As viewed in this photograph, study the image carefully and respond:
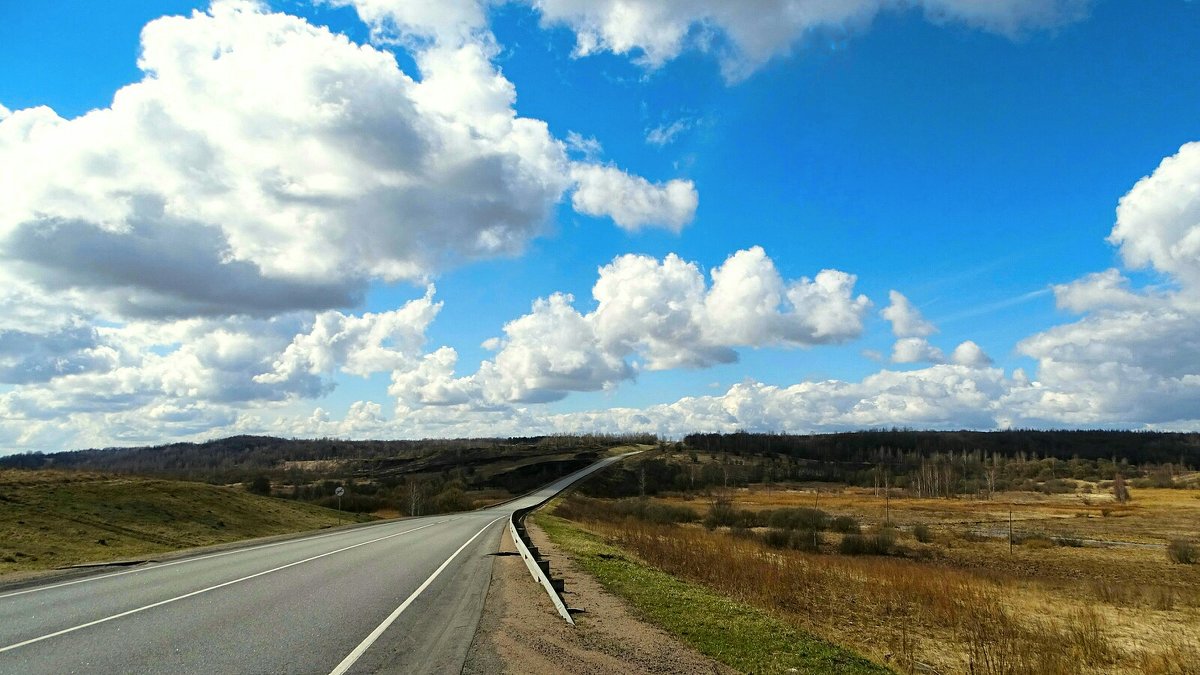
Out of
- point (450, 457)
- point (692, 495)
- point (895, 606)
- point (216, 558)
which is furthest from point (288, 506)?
point (450, 457)

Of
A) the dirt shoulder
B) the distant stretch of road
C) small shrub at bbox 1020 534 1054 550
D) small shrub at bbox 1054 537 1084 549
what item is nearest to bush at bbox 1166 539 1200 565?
small shrub at bbox 1054 537 1084 549

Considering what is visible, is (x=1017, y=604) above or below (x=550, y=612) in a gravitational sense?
below

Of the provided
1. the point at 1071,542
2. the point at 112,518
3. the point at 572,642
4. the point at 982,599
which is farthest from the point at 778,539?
the point at 572,642

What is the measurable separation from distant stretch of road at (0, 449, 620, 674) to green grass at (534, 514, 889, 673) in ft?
9.29

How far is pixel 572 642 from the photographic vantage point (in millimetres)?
10078

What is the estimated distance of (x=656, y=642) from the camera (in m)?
10.3

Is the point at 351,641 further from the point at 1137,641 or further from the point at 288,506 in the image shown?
the point at 288,506

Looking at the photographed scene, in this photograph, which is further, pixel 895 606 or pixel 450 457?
pixel 450 457

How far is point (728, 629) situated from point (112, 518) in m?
37.4

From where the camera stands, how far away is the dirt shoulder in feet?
28.9

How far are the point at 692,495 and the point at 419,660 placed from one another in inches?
4620

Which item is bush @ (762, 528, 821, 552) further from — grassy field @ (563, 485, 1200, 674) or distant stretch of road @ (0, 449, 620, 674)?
distant stretch of road @ (0, 449, 620, 674)

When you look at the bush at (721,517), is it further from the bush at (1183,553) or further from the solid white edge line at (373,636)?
the solid white edge line at (373,636)

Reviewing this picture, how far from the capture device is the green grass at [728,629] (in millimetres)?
9727
